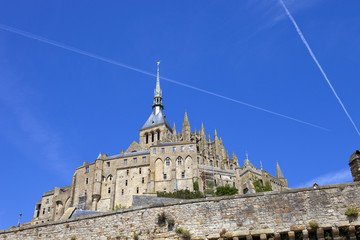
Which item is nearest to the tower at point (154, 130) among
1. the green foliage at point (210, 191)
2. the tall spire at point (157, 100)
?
the tall spire at point (157, 100)

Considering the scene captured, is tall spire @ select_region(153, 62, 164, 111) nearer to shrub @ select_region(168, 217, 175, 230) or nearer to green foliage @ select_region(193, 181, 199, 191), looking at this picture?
green foliage @ select_region(193, 181, 199, 191)

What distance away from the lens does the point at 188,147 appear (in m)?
81.0

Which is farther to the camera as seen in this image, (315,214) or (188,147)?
(188,147)

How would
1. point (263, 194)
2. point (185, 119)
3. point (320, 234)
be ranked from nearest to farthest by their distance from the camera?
point (320, 234), point (263, 194), point (185, 119)

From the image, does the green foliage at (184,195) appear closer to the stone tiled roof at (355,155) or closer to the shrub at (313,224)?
the stone tiled roof at (355,155)

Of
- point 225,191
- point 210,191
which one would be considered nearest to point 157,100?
point 210,191

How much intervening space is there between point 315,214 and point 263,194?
7.80 ft

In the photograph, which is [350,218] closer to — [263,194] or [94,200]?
[263,194]

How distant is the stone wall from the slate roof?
9424 centimetres

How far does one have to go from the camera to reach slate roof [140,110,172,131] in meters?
115

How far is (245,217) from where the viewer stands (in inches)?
727

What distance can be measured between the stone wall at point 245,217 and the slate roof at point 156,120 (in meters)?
94.2

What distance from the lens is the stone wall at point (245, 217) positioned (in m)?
17.6

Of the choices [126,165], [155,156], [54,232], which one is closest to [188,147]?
[155,156]
